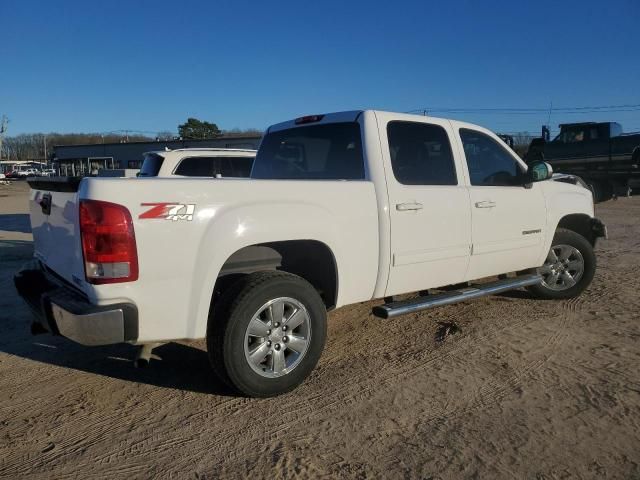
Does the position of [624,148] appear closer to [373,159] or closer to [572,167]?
[572,167]

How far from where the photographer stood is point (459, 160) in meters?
Result: 4.72

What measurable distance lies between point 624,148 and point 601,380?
16.4m

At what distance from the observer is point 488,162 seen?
16.7ft

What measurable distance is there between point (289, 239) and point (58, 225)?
5.03 feet

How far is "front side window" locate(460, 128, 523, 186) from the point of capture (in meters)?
4.90

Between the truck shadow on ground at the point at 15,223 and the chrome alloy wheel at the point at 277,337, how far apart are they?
11313 millimetres

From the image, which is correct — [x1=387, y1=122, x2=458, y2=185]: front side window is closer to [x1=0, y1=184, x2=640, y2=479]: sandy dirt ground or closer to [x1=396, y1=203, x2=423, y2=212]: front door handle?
[x1=396, y1=203, x2=423, y2=212]: front door handle

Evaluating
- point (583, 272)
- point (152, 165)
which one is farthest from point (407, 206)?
point (152, 165)

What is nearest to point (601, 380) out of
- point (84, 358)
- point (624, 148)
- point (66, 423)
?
point (66, 423)

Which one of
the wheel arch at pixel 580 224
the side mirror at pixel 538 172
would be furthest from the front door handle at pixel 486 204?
the wheel arch at pixel 580 224

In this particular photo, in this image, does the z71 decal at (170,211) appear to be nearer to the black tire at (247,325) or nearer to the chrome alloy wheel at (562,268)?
the black tire at (247,325)

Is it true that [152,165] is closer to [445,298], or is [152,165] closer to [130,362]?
[130,362]

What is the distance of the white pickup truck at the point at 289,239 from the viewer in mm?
2994

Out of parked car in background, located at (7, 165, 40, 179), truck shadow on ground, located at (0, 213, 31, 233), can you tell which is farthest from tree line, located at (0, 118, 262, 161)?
truck shadow on ground, located at (0, 213, 31, 233)
